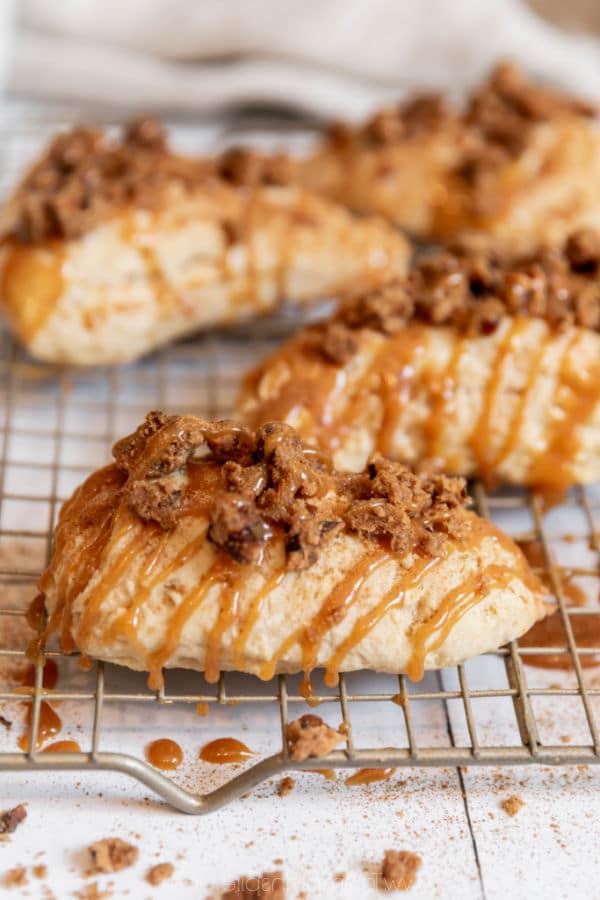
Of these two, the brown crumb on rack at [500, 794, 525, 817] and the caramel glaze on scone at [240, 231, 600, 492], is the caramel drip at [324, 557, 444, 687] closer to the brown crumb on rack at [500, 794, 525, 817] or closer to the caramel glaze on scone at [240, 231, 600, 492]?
the brown crumb on rack at [500, 794, 525, 817]

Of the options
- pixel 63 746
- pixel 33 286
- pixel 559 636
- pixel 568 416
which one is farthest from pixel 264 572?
pixel 33 286

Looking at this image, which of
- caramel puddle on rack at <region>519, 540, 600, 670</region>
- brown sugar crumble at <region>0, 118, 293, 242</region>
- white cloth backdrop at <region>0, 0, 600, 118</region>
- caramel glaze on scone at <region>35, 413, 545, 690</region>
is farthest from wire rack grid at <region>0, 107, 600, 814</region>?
white cloth backdrop at <region>0, 0, 600, 118</region>

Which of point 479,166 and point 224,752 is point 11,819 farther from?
point 479,166

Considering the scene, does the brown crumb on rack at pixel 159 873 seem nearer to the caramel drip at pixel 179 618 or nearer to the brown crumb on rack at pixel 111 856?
the brown crumb on rack at pixel 111 856

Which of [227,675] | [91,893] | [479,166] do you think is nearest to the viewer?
[91,893]

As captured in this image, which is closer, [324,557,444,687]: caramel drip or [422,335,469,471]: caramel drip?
[324,557,444,687]: caramel drip
